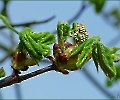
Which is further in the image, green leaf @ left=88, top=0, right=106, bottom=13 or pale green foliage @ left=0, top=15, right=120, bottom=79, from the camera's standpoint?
green leaf @ left=88, top=0, right=106, bottom=13

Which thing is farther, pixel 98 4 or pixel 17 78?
pixel 98 4

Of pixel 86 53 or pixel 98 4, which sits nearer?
pixel 86 53

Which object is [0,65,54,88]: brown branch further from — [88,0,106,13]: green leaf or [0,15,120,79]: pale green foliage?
[88,0,106,13]: green leaf

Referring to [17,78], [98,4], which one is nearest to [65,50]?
[17,78]

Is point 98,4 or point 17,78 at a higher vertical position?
point 98,4

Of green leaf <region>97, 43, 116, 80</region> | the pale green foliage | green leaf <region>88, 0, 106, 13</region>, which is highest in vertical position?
green leaf <region>88, 0, 106, 13</region>

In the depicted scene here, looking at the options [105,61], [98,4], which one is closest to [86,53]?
[105,61]

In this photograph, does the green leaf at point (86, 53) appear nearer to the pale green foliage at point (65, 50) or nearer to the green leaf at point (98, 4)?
the pale green foliage at point (65, 50)

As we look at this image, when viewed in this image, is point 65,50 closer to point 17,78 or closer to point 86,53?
point 86,53

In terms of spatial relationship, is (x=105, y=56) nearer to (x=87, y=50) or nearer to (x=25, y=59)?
(x=87, y=50)

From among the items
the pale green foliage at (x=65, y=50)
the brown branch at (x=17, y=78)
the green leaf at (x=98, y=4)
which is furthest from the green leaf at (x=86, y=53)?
the green leaf at (x=98, y=4)

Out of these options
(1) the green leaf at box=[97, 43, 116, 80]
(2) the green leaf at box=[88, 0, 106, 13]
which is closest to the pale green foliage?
(1) the green leaf at box=[97, 43, 116, 80]

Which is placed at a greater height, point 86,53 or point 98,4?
point 98,4
